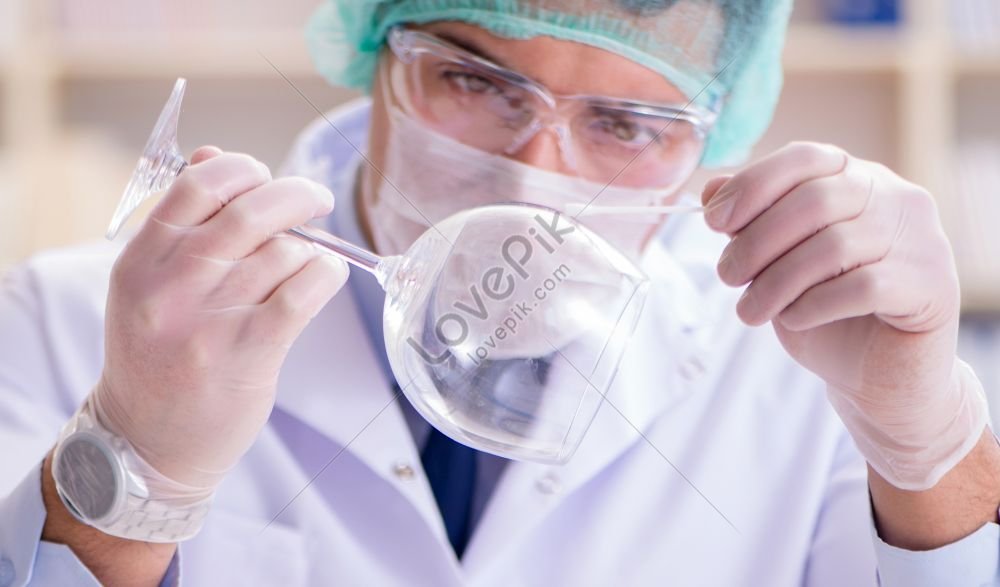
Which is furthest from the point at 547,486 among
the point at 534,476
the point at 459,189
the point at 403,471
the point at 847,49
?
the point at 847,49

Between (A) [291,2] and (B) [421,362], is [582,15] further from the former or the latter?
(A) [291,2]

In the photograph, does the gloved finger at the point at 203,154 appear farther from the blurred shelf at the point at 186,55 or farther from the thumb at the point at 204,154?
the blurred shelf at the point at 186,55

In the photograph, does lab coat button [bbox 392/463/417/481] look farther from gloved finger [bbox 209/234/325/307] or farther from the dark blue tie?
gloved finger [bbox 209/234/325/307]

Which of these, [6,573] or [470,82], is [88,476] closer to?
[6,573]

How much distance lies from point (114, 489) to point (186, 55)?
1529mm

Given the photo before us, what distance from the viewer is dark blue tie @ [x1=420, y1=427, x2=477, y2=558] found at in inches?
36.9

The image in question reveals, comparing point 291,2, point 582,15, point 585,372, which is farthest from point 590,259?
point 291,2

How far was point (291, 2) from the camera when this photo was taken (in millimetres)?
2094

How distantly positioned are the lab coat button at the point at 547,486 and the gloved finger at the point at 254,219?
0.36 m

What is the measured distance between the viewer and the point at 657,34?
0.86 meters

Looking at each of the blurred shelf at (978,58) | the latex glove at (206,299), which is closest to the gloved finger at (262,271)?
the latex glove at (206,299)

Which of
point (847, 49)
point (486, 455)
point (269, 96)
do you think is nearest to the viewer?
point (486, 455)

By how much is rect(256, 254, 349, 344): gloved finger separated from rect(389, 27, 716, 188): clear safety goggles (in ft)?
0.85

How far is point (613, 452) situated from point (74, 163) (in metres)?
1.54
